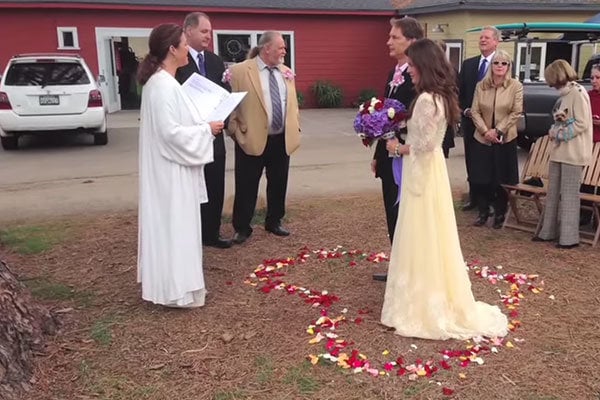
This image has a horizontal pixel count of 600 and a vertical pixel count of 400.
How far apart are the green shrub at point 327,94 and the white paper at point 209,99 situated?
1541 centimetres

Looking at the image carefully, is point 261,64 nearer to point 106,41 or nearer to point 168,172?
point 168,172

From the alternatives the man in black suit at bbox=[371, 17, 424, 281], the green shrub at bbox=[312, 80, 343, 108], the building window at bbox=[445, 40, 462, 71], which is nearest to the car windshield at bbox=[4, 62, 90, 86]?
the man in black suit at bbox=[371, 17, 424, 281]

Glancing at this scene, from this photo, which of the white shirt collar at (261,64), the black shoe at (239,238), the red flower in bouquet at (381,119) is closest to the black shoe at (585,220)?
the red flower in bouquet at (381,119)

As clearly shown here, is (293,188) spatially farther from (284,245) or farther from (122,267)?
(122,267)

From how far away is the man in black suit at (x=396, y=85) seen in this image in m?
4.40

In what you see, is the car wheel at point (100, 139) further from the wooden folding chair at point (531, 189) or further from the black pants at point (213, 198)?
→ the wooden folding chair at point (531, 189)

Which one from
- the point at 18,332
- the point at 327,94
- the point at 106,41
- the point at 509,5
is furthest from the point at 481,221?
the point at 106,41

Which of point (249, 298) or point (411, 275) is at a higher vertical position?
point (411, 275)

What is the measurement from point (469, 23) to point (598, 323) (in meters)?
14.8

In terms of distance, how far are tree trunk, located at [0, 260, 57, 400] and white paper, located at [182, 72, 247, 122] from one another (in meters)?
1.74

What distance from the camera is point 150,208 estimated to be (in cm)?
421

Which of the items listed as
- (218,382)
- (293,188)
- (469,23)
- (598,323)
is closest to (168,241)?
(218,382)

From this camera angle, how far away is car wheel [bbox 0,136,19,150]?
38.1 ft

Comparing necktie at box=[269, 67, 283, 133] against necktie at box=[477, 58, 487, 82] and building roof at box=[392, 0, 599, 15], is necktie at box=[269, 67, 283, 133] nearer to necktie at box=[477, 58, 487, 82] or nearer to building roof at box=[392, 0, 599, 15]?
necktie at box=[477, 58, 487, 82]
